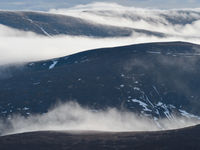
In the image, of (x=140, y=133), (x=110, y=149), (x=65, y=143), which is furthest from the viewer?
(x=140, y=133)

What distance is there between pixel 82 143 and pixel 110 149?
13.8 m

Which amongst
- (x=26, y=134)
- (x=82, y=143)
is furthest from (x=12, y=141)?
(x=82, y=143)

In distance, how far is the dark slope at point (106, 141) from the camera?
506ft

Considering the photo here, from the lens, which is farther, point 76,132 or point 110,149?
point 76,132

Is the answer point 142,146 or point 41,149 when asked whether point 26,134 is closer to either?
point 41,149

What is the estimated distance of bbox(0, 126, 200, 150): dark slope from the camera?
15412cm

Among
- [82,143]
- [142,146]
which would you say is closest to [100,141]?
[82,143]

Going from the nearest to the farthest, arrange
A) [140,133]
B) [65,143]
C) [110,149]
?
[110,149], [65,143], [140,133]

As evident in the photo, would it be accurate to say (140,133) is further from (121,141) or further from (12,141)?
(12,141)

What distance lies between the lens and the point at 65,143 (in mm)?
163875

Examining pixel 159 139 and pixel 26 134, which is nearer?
pixel 159 139

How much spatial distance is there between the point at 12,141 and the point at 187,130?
66018mm

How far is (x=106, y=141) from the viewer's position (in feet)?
539

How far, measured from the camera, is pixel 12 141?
542ft
